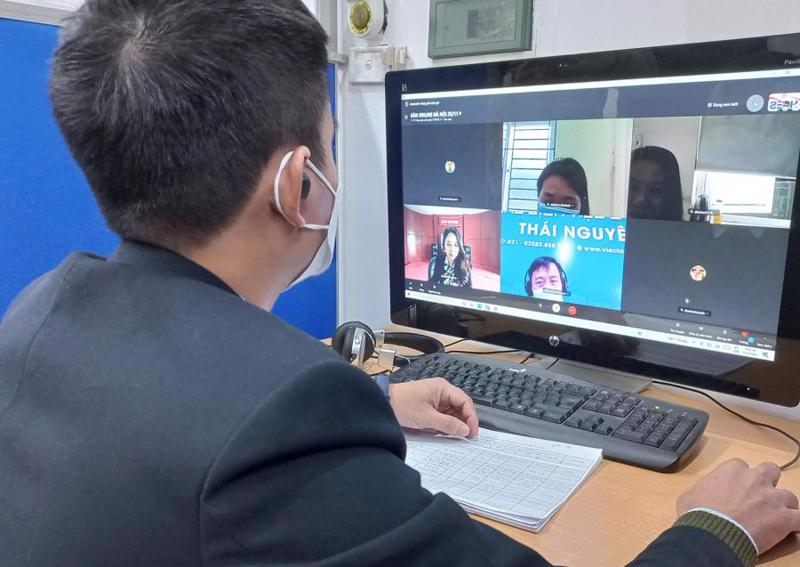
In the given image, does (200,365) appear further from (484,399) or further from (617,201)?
(617,201)

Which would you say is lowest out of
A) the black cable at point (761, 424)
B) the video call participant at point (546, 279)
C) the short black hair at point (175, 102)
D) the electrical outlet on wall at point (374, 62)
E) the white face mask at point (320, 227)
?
the black cable at point (761, 424)

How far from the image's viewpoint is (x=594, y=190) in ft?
3.23

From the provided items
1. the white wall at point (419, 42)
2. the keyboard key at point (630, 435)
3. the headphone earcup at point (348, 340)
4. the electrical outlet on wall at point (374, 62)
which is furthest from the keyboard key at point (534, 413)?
the electrical outlet on wall at point (374, 62)

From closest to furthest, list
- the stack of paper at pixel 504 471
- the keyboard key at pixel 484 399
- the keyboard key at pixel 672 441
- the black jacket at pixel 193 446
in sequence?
1. the black jacket at pixel 193 446
2. the stack of paper at pixel 504 471
3. the keyboard key at pixel 672 441
4. the keyboard key at pixel 484 399

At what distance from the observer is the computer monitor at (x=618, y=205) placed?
86 centimetres

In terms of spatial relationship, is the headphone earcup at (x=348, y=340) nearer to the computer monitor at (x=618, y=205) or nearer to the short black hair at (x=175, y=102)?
the computer monitor at (x=618, y=205)

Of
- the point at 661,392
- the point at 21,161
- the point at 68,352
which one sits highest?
the point at 21,161

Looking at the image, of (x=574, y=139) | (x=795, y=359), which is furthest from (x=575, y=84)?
(x=795, y=359)

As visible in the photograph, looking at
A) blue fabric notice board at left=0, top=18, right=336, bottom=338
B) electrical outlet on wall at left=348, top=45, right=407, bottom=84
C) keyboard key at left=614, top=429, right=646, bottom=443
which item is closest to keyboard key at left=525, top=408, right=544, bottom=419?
keyboard key at left=614, top=429, right=646, bottom=443

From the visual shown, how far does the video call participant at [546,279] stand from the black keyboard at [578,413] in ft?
0.41

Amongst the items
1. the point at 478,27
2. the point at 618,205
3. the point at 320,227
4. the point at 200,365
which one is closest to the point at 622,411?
the point at 618,205

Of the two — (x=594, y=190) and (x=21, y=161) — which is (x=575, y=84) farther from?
(x=21, y=161)

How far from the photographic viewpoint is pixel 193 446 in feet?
1.34

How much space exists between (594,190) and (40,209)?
0.97 meters
